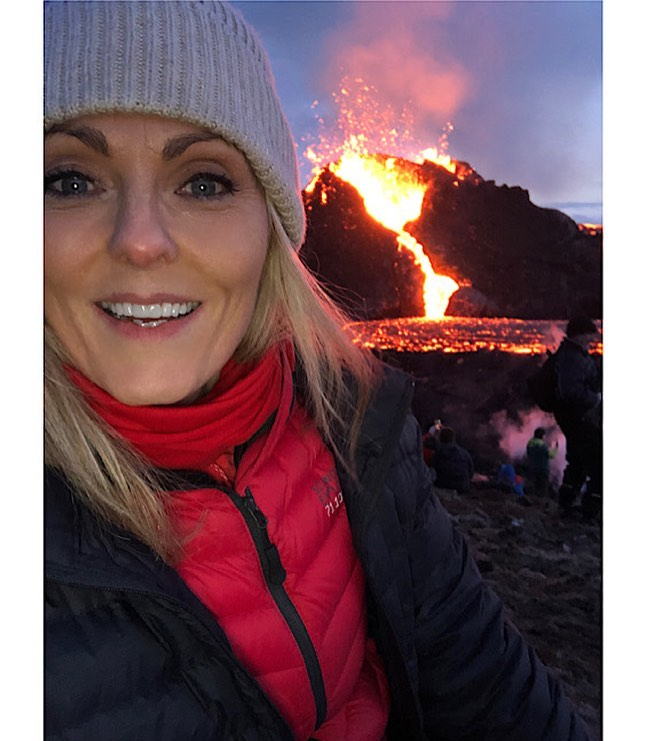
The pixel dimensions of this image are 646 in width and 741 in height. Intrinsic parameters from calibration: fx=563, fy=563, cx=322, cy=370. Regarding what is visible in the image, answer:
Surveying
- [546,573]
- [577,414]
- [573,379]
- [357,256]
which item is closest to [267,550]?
[577,414]

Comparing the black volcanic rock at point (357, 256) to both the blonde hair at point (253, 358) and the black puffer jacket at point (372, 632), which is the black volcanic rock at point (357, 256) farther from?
the black puffer jacket at point (372, 632)

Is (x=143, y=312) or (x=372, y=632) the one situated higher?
(x=143, y=312)

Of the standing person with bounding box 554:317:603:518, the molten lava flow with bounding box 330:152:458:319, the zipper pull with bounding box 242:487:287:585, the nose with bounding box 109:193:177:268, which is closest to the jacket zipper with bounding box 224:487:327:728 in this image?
the zipper pull with bounding box 242:487:287:585

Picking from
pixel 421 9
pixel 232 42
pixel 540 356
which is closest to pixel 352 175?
pixel 421 9

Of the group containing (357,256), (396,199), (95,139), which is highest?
(396,199)

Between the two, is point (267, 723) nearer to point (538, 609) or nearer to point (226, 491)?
point (226, 491)

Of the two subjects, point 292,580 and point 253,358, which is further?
point 253,358

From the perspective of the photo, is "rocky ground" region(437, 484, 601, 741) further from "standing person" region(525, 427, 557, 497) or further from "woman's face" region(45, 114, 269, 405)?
"woman's face" region(45, 114, 269, 405)

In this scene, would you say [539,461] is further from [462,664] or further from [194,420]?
[194,420]
